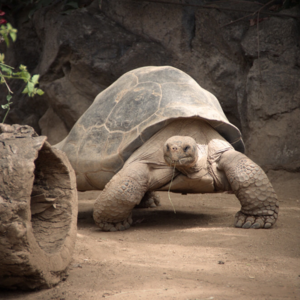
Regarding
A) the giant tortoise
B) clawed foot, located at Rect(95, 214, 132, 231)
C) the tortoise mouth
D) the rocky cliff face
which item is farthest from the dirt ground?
the rocky cliff face

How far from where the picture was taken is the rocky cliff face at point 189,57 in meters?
6.33

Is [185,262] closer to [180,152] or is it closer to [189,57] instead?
[180,152]

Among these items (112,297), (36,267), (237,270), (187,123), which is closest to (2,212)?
(36,267)

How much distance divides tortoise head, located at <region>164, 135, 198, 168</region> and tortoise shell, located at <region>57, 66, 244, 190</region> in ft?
1.18

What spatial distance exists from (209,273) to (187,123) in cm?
206

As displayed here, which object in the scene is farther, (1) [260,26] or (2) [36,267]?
(1) [260,26]

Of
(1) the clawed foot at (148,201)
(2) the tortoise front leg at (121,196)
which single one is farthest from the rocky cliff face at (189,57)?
(2) the tortoise front leg at (121,196)

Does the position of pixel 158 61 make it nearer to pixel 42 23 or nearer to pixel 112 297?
pixel 42 23

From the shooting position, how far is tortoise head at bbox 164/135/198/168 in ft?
12.1

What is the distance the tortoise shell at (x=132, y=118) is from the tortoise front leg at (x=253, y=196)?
0.64 meters

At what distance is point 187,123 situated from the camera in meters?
A: 4.18

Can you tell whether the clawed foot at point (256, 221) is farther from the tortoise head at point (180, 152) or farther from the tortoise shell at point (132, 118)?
the tortoise shell at point (132, 118)

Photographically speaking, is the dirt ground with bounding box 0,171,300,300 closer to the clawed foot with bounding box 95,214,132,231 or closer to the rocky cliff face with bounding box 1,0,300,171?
the clawed foot with bounding box 95,214,132,231

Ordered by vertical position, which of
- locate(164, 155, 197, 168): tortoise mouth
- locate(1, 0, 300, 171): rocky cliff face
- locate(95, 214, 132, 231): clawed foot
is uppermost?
locate(1, 0, 300, 171): rocky cliff face
